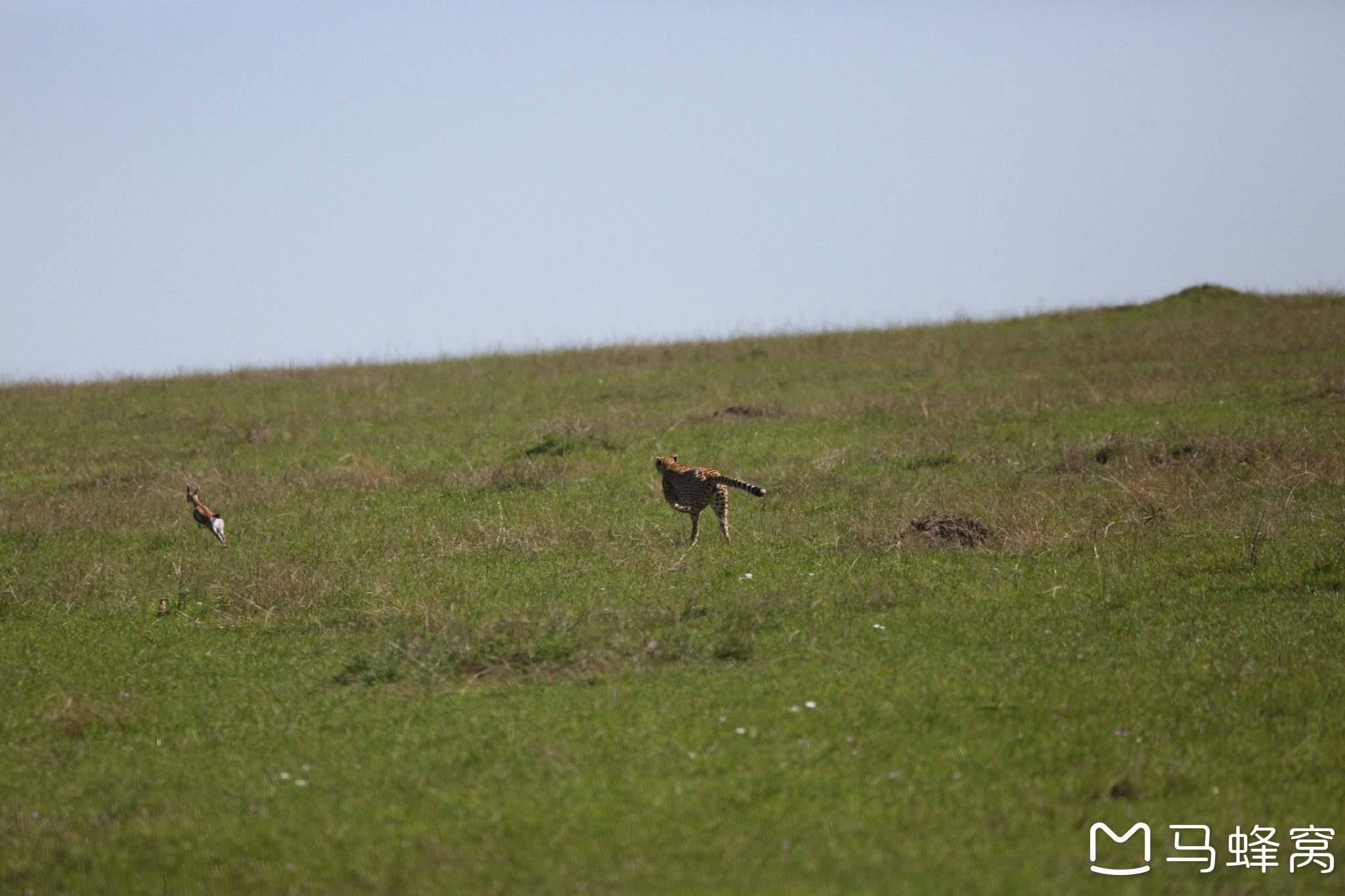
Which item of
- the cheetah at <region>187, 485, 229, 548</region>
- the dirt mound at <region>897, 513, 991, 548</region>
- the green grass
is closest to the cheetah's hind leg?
the green grass

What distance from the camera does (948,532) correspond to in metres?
12.6

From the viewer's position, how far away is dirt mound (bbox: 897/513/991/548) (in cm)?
1245

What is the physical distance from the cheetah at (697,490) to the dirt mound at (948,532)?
5.50 ft

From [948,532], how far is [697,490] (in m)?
2.74

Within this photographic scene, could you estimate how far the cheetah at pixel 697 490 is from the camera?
512 inches

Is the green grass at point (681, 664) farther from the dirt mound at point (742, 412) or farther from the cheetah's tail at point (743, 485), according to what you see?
the dirt mound at point (742, 412)

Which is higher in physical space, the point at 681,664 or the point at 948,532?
the point at 948,532

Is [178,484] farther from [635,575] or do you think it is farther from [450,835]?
[450,835]

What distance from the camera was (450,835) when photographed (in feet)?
21.6

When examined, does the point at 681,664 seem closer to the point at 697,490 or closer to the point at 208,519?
the point at 697,490

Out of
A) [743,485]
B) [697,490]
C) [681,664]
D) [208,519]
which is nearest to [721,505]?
[697,490]

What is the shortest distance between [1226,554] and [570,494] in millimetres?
8372

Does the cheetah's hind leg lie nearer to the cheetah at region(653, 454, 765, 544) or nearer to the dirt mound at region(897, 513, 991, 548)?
the cheetah at region(653, 454, 765, 544)

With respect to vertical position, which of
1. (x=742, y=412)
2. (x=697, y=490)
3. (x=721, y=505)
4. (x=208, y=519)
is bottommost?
(x=208, y=519)
